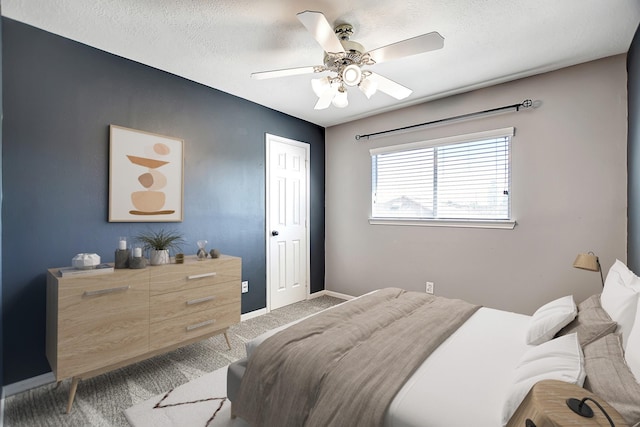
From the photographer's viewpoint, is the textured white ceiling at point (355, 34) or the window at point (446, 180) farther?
the window at point (446, 180)

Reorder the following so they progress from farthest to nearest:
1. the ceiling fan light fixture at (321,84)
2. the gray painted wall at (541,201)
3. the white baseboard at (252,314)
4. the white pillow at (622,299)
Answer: the white baseboard at (252,314)
the gray painted wall at (541,201)
the ceiling fan light fixture at (321,84)
the white pillow at (622,299)

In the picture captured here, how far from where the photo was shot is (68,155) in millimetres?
2260

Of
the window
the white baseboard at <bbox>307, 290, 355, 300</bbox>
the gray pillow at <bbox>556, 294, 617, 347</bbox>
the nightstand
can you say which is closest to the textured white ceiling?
the window

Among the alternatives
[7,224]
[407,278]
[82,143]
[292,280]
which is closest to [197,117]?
[82,143]

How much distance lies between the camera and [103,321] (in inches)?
77.8

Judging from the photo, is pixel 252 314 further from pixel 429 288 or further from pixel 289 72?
pixel 289 72

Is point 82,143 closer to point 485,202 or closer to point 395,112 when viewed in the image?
point 395,112

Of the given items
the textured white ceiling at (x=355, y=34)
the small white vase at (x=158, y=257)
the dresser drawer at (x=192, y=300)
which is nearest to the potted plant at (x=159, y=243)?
the small white vase at (x=158, y=257)

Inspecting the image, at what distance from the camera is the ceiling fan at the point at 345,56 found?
5.59 feet

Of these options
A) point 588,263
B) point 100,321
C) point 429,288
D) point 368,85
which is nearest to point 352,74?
point 368,85

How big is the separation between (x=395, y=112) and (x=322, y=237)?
2.03 metres

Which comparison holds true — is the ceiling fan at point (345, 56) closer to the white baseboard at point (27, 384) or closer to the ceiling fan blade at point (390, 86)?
the ceiling fan blade at point (390, 86)

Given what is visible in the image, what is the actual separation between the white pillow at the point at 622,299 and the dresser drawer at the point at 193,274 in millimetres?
2530

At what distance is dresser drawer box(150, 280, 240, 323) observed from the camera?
2.25m
